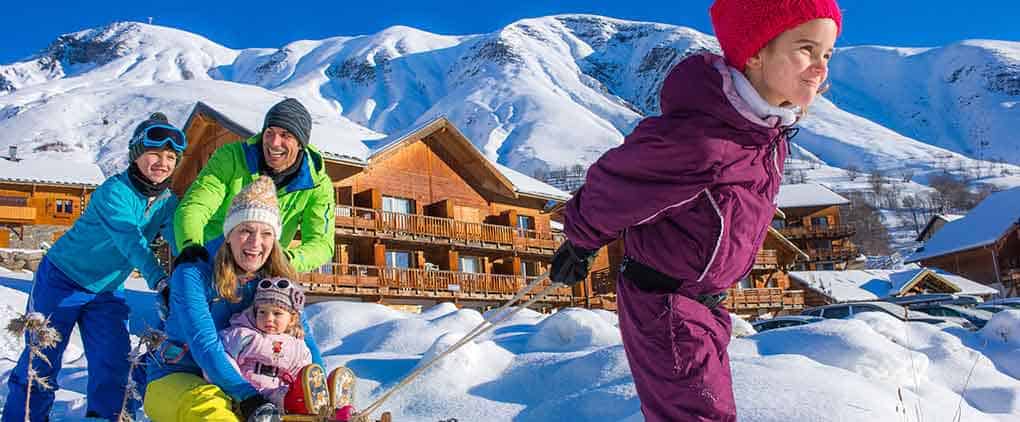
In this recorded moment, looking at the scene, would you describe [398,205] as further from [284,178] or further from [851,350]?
[284,178]

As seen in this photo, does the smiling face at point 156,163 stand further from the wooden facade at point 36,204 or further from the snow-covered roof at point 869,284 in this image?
the snow-covered roof at point 869,284

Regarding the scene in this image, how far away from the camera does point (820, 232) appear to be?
168 ft

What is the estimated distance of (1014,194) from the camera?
4609cm

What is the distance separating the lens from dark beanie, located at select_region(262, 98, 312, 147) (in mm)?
3902

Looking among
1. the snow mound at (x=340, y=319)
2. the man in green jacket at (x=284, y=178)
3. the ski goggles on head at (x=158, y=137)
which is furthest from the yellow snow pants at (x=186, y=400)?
the snow mound at (x=340, y=319)

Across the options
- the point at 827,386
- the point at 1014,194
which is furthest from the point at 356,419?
the point at 1014,194

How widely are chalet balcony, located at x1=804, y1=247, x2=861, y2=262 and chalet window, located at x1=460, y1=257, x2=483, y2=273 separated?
1283 inches

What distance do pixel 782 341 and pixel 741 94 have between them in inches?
186

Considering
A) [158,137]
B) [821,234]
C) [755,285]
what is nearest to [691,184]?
[158,137]

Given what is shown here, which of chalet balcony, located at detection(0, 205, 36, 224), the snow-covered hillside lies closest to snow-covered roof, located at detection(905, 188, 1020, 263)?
the snow-covered hillside

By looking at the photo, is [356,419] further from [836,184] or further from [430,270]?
[836,184]

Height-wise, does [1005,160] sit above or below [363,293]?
above

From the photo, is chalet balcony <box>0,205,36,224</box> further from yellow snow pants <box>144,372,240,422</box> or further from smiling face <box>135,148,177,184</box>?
yellow snow pants <box>144,372,240,422</box>

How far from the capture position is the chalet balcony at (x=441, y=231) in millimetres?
22469
